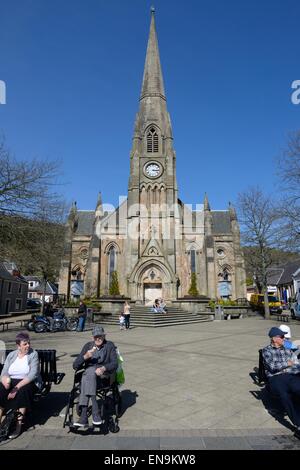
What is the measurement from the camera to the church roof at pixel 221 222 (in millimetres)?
42438

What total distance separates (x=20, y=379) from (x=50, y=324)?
48.1 feet

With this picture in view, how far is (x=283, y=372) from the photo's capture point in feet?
17.1

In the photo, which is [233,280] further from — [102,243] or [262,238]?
[102,243]

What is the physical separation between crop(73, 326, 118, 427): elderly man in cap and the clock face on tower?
33.3 m

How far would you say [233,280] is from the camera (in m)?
39.2

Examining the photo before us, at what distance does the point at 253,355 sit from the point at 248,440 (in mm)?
6504

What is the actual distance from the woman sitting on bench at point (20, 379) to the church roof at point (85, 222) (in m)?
37.3

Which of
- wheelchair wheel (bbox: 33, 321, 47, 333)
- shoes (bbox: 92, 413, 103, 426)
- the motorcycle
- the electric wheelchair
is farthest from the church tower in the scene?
shoes (bbox: 92, 413, 103, 426)

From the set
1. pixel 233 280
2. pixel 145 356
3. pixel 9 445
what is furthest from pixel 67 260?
pixel 9 445

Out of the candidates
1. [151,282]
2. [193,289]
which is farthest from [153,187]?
[193,289]

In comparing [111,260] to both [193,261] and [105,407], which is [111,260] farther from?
[105,407]

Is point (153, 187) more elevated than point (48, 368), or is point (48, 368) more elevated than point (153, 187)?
point (153, 187)

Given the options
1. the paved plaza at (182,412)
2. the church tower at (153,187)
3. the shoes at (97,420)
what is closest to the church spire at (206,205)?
the church tower at (153,187)

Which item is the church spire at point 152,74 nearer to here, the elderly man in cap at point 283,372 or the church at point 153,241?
the church at point 153,241
